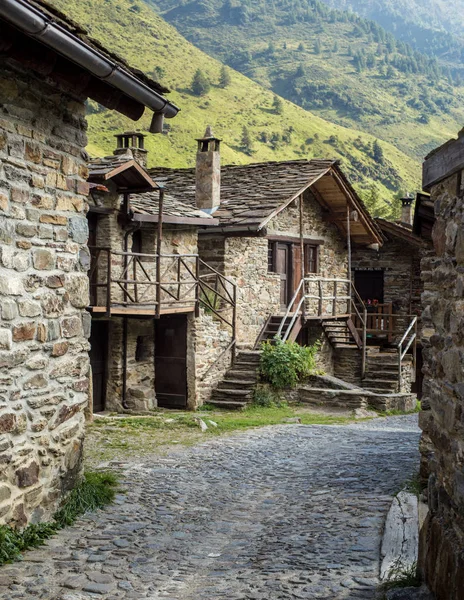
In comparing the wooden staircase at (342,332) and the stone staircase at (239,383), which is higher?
the wooden staircase at (342,332)

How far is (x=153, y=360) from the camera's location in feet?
56.8

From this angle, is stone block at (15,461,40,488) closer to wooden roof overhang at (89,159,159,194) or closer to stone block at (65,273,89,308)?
stone block at (65,273,89,308)

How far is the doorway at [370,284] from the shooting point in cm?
2509

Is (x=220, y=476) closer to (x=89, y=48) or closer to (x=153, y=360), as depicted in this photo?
(x=89, y=48)

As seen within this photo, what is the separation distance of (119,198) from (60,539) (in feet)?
32.9

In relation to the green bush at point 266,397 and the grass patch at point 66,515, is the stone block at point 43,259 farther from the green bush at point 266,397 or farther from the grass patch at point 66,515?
the green bush at point 266,397

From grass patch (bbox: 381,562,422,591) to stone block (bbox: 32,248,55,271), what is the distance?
11.3 feet

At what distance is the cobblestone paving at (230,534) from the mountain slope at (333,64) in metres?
95.2

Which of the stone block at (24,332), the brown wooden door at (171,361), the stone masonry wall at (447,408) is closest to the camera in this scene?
the stone masonry wall at (447,408)

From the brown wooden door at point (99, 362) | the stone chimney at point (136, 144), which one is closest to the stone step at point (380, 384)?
the brown wooden door at point (99, 362)

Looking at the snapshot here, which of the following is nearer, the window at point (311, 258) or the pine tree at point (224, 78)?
the window at point (311, 258)

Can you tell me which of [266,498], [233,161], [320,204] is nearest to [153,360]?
[320,204]

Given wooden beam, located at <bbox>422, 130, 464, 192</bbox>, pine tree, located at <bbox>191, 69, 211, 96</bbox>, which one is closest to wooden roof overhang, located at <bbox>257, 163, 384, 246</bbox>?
wooden beam, located at <bbox>422, 130, 464, 192</bbox>

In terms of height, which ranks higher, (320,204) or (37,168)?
(320,204)
